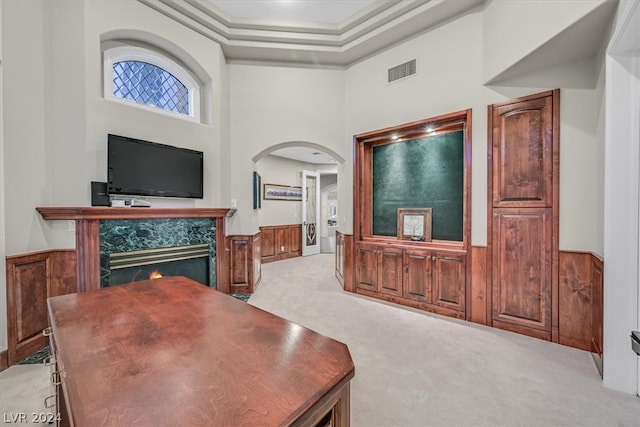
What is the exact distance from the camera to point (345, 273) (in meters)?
4.52

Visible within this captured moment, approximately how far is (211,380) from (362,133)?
158 inches

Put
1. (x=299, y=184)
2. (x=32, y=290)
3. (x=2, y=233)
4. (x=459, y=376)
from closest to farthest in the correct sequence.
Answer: (x=459, y=376), (x=2, y=233), (x=32, y=290), (x=299, y=184)

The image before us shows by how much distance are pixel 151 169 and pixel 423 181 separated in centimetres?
348

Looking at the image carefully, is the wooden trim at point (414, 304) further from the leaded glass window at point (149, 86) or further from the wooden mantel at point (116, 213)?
Result: the leaded glass window at point (149, 86)

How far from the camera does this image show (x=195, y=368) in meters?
0.87

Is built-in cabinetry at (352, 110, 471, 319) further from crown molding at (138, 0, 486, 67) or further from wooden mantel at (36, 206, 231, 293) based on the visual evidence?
wooden mantel at (36, 206, 231, 293)

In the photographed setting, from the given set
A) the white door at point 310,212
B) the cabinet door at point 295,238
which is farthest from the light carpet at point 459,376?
the white door at point 310,212

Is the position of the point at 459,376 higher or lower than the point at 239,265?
lower

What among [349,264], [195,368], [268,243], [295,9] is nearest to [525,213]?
[349,264]

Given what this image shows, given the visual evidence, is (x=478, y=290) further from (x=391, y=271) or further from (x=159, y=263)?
(x=159, y=263)

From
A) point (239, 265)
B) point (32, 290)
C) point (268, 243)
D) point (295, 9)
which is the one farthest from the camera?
point (268, 243)

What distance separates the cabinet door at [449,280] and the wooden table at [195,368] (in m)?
2.79

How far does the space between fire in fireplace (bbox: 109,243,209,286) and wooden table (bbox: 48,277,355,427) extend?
1814 millimetres

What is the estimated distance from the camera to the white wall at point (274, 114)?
14.3 feet
